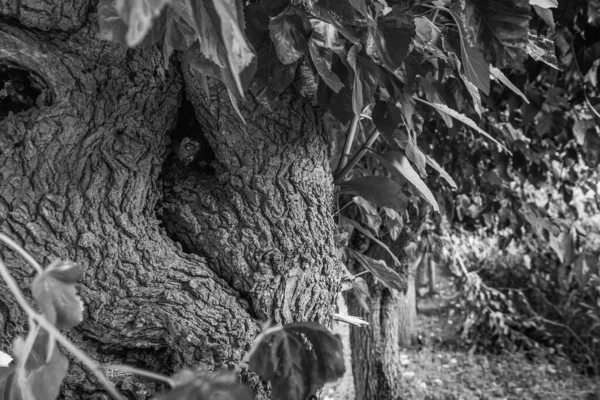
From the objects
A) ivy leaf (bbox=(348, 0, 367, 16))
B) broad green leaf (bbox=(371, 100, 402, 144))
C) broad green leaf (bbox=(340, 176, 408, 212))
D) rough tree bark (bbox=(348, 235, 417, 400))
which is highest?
ivy leaf (bbox=(348, 0, 367, 16))

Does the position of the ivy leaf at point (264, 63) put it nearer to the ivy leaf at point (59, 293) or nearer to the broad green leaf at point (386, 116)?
the broad green leaf at point (386, 116)

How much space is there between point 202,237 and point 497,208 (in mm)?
2021

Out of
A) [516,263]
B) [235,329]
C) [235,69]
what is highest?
[235,69]

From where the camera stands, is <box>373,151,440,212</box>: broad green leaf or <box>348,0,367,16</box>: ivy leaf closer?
<box>348,0,367,16</box>: ivy leaf

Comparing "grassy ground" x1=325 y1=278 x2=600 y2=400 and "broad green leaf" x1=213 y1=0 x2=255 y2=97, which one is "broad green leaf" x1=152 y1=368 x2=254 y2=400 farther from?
"grassy ground" x1=325 y1=278 x2=600 y2=400

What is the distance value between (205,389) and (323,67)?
22.3 inches

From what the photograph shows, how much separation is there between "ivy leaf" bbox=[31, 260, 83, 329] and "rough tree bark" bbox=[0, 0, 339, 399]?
19.2 inches

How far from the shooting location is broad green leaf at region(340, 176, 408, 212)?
1253 millimetres

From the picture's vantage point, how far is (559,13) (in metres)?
1.84

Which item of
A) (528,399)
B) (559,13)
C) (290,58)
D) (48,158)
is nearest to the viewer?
(290,58)

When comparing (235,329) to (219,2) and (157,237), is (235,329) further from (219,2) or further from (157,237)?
(219,2)

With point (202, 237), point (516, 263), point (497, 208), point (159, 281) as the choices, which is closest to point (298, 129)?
point (202, 237)

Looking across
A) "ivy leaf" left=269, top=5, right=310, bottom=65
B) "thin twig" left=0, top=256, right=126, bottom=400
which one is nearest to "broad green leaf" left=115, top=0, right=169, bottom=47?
"thin twig" left=0, top=256, right=126, bottom=400

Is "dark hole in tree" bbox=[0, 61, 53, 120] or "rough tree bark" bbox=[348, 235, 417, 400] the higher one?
"dark hole in tree" bbox=[0, 61, 53, 120]
